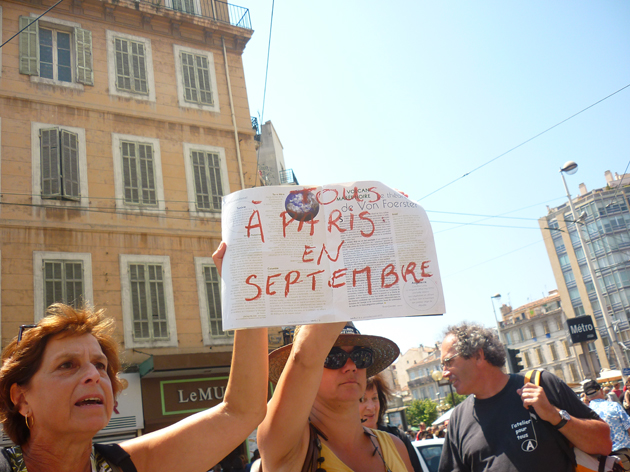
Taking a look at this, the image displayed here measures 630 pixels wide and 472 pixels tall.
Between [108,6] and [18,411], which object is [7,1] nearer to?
[108,6]

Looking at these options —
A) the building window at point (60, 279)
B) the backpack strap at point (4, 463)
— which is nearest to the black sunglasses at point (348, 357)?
the backpack strap at point (4, 463)

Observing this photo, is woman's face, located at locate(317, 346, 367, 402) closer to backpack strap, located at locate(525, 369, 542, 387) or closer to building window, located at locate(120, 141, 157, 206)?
backpack strap, located at locate(525, 369, 542, 387)

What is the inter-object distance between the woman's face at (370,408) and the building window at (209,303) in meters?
9.63

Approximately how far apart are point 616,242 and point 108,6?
211ft

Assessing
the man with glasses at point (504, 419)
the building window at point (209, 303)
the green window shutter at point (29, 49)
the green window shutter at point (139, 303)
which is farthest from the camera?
the building window at point (209, 303)

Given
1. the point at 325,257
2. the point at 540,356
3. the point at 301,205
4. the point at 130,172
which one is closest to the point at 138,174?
the point at 130,172

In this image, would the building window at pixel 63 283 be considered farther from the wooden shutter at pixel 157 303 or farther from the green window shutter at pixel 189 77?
the green window shutter at pixel 189 77

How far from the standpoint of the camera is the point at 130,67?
48.6 ft

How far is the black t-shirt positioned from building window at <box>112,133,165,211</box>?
11662 mm

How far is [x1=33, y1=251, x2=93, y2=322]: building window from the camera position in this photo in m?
11.9

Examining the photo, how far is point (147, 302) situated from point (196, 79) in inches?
269

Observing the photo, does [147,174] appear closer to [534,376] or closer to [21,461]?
[534,376]

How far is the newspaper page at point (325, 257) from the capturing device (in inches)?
74.5

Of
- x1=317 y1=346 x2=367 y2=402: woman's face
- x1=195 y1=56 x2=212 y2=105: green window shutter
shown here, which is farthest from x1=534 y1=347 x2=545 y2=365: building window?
x1=317 y1=346 x2=367 y2=402: woman's face
